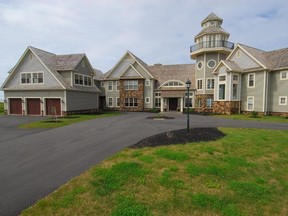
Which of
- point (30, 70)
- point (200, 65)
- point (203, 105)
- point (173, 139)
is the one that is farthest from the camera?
point (200, 65)

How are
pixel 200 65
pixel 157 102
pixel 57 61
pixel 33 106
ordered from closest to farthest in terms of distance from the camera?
pixel 33 106
pixel 57 61
pixel 200 65
pixel 157 102

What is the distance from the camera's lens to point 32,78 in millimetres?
28109

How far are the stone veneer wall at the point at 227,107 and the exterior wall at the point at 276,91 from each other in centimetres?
404

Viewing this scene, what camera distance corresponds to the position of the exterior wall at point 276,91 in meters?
24.5

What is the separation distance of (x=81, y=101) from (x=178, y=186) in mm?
26931

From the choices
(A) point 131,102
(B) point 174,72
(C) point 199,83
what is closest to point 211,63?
(C) point 199,83

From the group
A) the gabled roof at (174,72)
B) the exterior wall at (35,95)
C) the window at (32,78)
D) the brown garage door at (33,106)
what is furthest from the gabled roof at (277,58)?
the brown garage door at (33,106)

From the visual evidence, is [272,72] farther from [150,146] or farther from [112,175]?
[112,175]

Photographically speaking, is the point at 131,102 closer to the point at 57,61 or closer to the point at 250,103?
the point at 57,61

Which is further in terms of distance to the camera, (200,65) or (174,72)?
(174,72)

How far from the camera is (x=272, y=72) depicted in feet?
84.6

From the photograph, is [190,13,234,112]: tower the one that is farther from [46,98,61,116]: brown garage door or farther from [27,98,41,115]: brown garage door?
[27,98,41,115]: brown garage door

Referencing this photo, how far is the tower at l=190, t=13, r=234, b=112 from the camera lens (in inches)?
1233

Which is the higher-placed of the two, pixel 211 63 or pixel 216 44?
pixel 216 44
